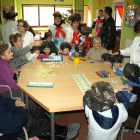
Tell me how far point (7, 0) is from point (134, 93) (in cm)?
772

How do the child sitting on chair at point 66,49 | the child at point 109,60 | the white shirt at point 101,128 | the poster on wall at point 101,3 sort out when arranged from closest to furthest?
the white shirt at point 101,128 < the child at point 109,60 < the child sitting on chair at point 66,49 < the poster on wall at point 101,3

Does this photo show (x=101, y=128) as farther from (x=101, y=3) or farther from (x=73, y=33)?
(x=101, y=3)

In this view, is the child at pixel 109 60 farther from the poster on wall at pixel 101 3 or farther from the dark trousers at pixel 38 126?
the poster on wall at pixel 101 3

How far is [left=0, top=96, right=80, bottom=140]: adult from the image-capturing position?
126 centimetres

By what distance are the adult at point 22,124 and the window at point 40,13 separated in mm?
8572

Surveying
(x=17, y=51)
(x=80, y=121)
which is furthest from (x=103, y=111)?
(x=17, y=51)

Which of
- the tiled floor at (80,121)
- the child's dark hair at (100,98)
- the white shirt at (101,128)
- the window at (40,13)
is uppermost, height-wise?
the window at (40,13)

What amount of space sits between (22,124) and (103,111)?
0.69 m

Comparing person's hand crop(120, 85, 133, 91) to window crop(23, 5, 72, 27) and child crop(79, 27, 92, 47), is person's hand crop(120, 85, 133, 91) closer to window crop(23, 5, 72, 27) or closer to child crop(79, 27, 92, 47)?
child crop(79, 27, 92, 47)

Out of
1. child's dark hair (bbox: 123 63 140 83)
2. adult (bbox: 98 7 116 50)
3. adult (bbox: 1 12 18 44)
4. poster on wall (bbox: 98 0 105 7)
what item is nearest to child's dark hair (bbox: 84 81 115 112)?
child's dark hair (bbox: 123 63 140 83)

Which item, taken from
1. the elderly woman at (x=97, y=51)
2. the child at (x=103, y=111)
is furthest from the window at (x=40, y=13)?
the child at (x=103, y=111)

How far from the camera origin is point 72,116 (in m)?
2.75

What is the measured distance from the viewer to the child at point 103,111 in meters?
1.27

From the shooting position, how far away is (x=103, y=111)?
4.42 ft
